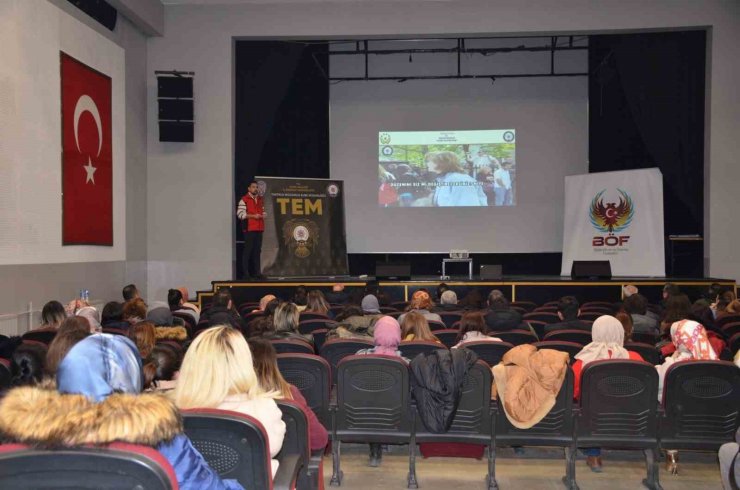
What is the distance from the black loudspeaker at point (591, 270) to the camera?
11859 millimetres

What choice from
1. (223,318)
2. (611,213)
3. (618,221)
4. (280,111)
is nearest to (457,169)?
(611,213)

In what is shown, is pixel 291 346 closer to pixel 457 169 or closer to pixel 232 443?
pixel 232 443

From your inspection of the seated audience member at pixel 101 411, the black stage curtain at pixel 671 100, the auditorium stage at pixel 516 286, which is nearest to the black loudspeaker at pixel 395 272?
the auditorium stage at pixel 516 286

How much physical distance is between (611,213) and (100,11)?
891 centimetres

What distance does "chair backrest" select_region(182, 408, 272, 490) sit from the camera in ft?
7.59

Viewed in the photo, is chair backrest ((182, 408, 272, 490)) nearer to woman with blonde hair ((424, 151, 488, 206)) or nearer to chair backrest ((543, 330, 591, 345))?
chair backrest ((543, 330, 591, 345))

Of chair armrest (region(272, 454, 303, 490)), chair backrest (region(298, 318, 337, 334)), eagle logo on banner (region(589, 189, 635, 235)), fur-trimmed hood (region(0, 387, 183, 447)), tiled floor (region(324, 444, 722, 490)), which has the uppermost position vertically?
eagle logo on banner (region(589, 189, 635, 235))

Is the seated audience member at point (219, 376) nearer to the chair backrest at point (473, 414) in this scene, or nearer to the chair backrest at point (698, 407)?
the chair backrest at point (473, 414)

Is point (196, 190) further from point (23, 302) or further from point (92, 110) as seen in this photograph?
point (23, 302)

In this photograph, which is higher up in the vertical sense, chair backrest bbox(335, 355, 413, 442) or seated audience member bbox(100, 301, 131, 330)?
seated audience member bbox(100, 301, 131, 330)

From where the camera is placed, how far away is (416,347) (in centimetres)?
482

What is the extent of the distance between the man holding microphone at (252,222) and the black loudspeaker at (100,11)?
10.3 ft

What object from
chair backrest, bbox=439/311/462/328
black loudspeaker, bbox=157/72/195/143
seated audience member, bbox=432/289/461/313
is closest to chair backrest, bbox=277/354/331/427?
chair backrest, bbox=439/311/462/328

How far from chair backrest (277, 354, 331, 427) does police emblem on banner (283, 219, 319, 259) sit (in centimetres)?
816
